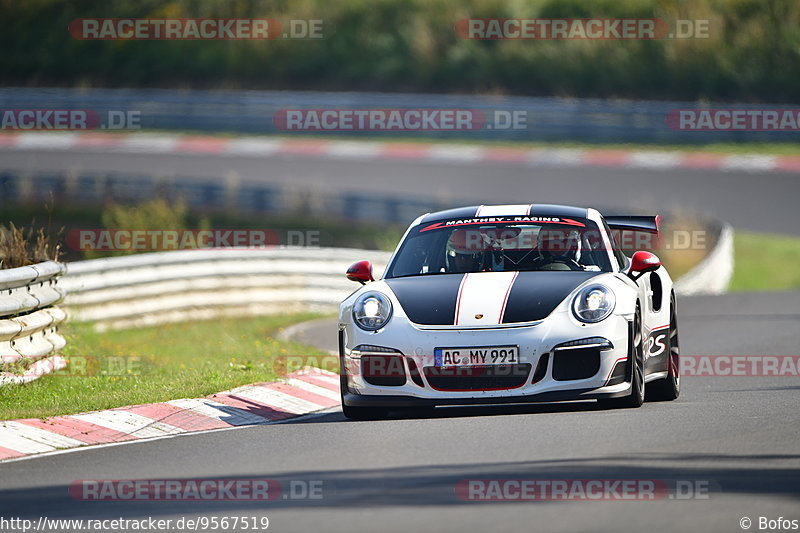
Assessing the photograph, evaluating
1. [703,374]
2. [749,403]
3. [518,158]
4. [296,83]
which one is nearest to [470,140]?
[518,158]

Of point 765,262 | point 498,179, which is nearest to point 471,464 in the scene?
point 765,262

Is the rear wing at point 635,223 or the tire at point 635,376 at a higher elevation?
the rear wing at point 635,223

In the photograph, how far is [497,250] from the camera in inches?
366

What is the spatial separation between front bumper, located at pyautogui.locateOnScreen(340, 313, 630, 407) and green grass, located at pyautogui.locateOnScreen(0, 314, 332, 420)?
7.26 ft

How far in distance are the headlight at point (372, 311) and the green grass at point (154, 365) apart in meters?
1.85

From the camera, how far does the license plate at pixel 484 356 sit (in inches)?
318

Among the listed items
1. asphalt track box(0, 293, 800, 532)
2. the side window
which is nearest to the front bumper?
asphalt track box(0, 293, 800, 532)

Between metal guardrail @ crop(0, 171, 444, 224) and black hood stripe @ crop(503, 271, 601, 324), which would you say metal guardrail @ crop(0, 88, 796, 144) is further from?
black hood stripe @ crop(503, 271, 601, 324)

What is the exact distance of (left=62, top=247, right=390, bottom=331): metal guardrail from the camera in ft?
51.2

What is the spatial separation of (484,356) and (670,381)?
2.08 meters

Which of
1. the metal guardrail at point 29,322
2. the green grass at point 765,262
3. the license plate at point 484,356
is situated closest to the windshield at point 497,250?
the license plate at point 484,356

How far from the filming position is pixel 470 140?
1265 inches

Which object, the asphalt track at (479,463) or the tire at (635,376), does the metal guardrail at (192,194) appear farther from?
the tire at (635,376)

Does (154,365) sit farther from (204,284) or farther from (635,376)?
(635,376)
